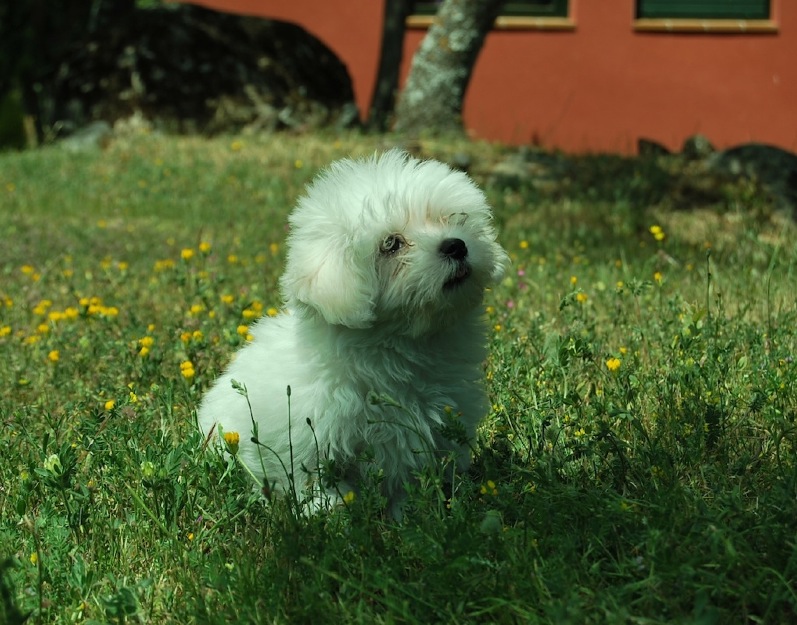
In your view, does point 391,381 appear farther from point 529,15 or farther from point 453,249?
point 529,15

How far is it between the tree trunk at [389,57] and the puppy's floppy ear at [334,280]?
9780 millimetres

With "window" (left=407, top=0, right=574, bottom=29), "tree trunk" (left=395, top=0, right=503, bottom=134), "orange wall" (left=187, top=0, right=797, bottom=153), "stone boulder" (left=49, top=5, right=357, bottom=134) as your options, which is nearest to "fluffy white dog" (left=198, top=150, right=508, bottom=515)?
"tree trunk" (left=395, top=0, right=503, bottom=134)

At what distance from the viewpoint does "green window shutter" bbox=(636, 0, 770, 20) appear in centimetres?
1427

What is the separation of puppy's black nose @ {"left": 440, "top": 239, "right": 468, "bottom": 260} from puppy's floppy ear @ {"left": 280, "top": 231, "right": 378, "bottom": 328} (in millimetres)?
231

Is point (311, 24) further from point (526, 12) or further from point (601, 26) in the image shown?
point (601, 26)

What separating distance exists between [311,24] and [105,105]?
3866 millimetres

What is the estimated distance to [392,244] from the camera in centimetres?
346

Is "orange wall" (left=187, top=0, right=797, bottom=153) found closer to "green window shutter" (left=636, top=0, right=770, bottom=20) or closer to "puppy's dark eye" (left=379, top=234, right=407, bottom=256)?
"green window shutter" (left=636, top=0, right=770, bottom=20)

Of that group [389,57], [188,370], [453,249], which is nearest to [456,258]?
[453,249]

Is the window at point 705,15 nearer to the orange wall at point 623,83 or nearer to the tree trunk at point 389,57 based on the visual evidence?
the orange wall at point 623,83

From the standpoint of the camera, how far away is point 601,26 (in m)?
14.4

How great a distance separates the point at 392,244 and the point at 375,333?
301 millimetres

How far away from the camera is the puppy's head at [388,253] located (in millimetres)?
3336

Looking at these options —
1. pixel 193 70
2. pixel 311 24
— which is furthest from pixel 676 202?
pixel 311 24
